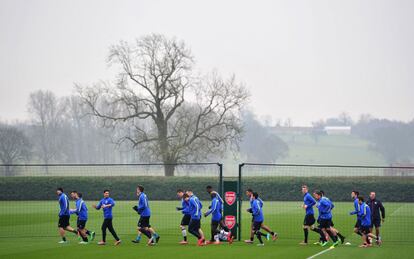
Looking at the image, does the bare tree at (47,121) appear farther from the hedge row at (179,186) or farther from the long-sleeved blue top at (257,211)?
Answer: the long-sleeved blue top at (257,211)

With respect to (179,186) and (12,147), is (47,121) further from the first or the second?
(179,186)

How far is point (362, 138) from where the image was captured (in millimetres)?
153875

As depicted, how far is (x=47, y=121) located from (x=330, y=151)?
2127 inches

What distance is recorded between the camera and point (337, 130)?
17200 cm

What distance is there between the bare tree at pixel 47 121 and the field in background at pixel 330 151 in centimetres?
4255

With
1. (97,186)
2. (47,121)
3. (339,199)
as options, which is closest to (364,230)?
(339,199)

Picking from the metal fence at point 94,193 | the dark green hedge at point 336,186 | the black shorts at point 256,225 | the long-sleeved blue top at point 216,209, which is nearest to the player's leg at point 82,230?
Answer: the long-sleeved blue top at point 216,209

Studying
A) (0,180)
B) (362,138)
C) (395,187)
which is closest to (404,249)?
(395,187)

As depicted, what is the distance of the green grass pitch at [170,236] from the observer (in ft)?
72.4

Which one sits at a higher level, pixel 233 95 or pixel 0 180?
pixel 233 95

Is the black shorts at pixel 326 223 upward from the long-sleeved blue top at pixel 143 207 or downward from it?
downward

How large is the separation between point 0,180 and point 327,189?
22.3 m

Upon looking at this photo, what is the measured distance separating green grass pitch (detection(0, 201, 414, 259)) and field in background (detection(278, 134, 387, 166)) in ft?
274

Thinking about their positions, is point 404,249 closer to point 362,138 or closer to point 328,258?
point 328,258
